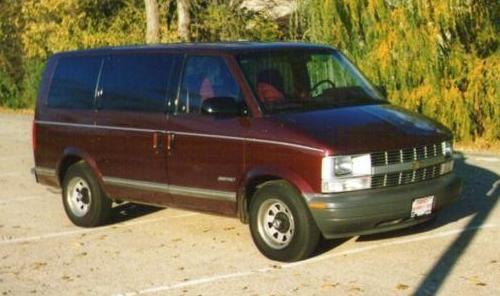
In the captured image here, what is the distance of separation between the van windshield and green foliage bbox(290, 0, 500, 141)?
22.5 ft

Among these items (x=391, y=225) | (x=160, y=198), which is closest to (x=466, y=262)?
(x=391, y=225)

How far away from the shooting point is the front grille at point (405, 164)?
692 cm

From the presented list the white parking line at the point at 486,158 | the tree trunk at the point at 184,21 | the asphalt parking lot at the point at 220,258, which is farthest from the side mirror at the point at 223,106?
the tree trunk at the point at 184,21

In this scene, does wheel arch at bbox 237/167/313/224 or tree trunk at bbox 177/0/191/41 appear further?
tree trunk at bbox 177/0/191/41

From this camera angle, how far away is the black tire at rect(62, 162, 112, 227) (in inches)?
353

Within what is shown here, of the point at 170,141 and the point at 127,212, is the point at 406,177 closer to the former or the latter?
the point at 170,141

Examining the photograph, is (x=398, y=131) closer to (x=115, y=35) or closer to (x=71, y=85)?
(x=71, y=85)

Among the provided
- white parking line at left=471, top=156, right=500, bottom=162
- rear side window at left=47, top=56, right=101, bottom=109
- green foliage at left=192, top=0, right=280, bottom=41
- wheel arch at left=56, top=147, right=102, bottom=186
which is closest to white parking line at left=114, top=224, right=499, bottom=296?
wheel arch at left=56, top=147, right=102, bottom=186

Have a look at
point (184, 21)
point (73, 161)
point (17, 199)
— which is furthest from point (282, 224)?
point (184, 21)

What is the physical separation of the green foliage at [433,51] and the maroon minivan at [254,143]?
22.0ft

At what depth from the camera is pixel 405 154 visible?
711 centimetres

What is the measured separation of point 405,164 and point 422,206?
43cm

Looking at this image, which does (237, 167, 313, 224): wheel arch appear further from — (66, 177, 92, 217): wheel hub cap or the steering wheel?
(66, 177, 92, 217): wheel hub cap

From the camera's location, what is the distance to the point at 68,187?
30.5 ft
